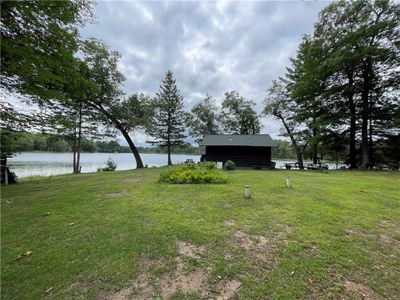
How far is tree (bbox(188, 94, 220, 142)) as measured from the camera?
35531 millimetres

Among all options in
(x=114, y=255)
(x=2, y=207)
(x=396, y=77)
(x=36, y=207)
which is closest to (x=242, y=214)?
(x=114, y=255)

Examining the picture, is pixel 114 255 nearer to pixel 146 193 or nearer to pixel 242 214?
pixel 242 214

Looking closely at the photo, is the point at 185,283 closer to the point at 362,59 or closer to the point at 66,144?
the point at 362,59

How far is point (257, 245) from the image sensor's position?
136 inches

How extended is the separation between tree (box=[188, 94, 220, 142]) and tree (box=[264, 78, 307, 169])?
10114 millimetres

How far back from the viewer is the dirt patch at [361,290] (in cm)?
245

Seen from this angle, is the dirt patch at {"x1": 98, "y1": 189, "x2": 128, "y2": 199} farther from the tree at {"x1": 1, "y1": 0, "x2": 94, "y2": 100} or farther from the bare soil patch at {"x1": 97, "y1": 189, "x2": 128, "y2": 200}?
the tree at {"x1": 1, "y1": 0, "x2": 94, "y2": 100}

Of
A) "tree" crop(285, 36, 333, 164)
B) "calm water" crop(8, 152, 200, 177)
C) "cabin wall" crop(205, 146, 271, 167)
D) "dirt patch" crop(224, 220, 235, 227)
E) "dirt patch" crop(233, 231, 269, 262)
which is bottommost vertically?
"calm water" crop(8, 152, 200, 177)

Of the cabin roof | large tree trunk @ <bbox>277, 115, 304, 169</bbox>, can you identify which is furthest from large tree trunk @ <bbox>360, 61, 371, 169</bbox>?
large tree trunk @ <bbox>277, 115, 304, 169</bbox>

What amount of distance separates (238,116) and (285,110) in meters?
8.35

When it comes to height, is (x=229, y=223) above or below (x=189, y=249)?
above

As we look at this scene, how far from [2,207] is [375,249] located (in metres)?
8.63

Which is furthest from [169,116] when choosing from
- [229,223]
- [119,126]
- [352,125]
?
[229,223]

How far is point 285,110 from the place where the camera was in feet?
89.2
